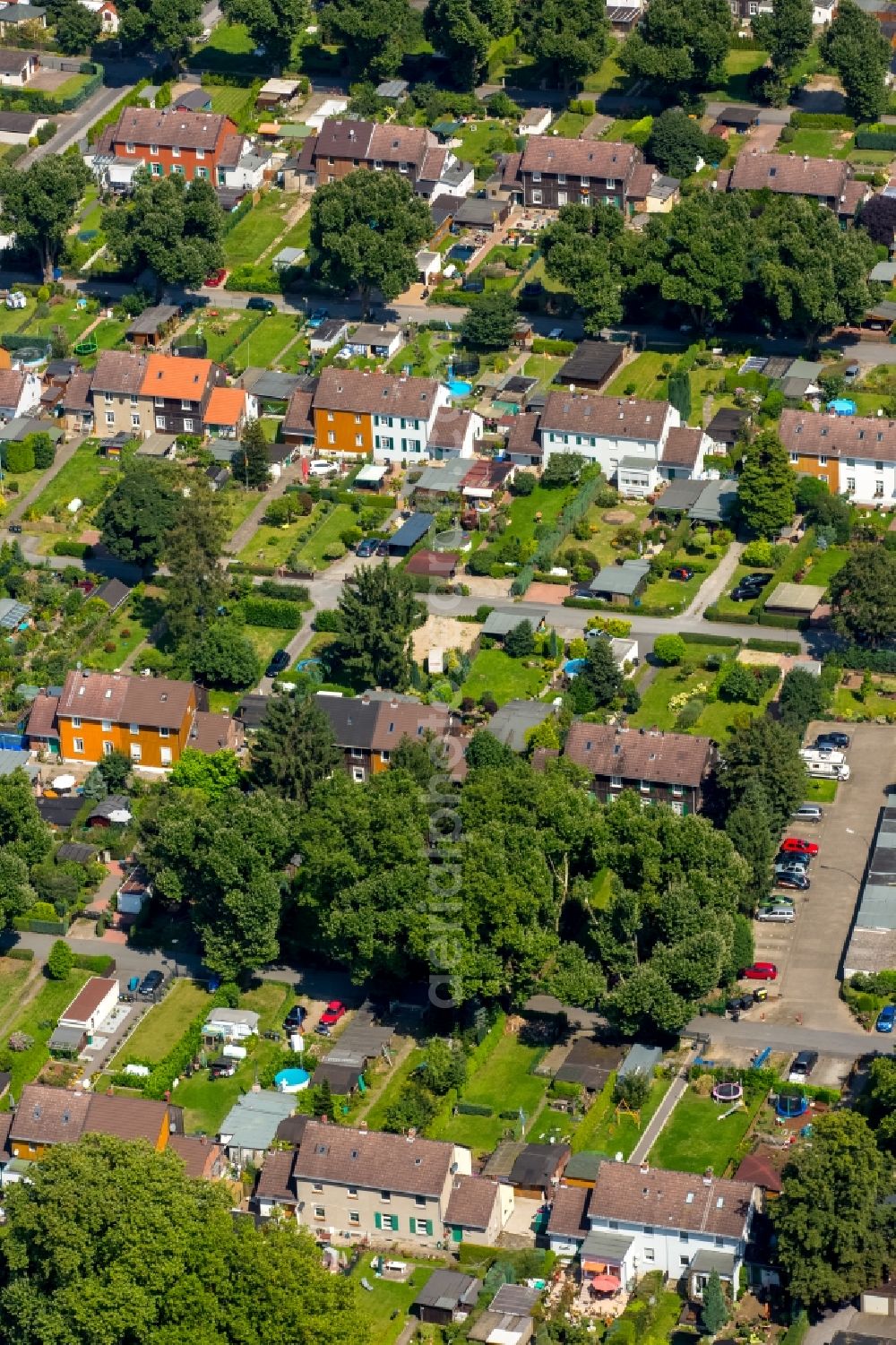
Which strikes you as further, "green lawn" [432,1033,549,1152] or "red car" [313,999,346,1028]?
"red car" [313,999,346,1028]

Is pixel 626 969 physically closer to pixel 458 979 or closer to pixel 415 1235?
pixel 458 979

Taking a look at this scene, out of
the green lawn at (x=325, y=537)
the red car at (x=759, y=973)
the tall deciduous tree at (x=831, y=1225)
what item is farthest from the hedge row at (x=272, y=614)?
the tall deciduous tree at (x=831, y=1225)

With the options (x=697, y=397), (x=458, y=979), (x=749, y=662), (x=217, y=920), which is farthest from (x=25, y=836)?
(x=697, y=397)

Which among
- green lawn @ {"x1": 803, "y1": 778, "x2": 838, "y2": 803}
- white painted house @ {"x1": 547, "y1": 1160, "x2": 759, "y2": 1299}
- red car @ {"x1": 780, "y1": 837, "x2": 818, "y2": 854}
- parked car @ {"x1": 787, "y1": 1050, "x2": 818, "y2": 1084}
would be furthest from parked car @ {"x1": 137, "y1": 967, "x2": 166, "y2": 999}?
green lawn @ {"x1": 803, "y1": 778, "x2": 838, "y2": 803}

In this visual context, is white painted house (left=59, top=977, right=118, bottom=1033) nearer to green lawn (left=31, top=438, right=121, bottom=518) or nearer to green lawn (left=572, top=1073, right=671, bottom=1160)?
green lawn (left=572, top=1073, right=671, bottom=1160)

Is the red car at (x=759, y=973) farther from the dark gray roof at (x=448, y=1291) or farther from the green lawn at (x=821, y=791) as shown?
the dark gray roof at (x=448, y=1291)

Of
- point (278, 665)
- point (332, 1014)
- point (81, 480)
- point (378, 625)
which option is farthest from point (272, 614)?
point (332, 1014)
